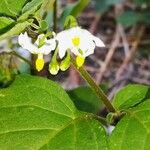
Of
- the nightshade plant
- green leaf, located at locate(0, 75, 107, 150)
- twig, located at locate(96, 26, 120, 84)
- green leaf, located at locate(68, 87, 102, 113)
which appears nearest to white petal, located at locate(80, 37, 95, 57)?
the nightshade plant

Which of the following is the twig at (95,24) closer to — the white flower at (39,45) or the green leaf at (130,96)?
the green leaf at (130,96)

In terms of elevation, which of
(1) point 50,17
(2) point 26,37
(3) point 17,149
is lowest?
(1) point 50,17

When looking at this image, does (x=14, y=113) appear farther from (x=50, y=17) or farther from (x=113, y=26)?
(x=113, y=26)

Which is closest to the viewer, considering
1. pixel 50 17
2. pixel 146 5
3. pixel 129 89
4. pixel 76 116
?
pixel 76 116

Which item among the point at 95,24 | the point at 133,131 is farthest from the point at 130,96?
the point at 95,24

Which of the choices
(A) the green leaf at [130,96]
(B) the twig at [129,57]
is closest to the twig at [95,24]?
(B) the twig at [129,57]

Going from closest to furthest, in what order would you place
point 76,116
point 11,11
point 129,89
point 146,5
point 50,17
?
point 11,11 → point 76,116 → point 129,89 → point 50,17 → point 146,5

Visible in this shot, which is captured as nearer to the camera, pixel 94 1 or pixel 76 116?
pixel 76 116

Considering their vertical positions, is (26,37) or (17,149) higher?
(26,37)

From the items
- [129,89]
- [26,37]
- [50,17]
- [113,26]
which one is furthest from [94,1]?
[26,37]
